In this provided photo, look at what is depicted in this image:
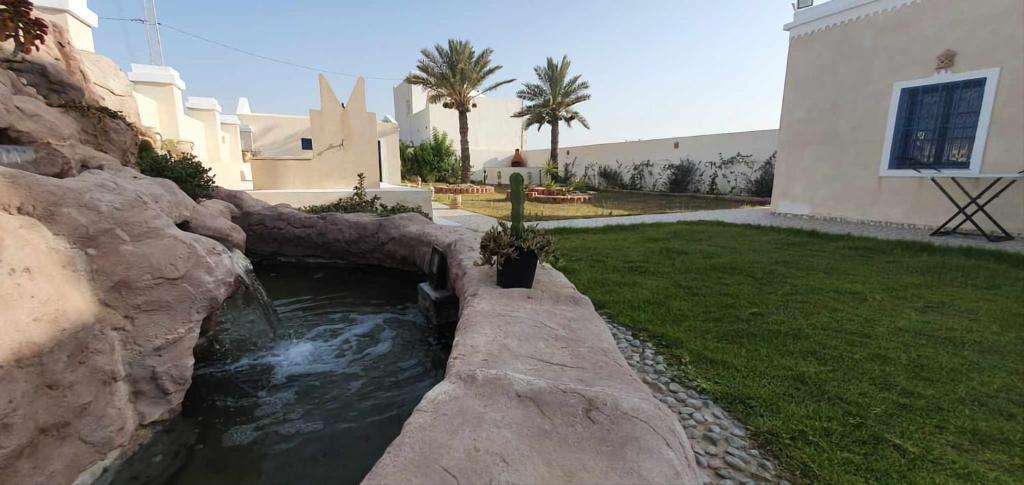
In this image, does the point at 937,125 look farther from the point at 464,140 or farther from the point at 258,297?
the point at 464,140

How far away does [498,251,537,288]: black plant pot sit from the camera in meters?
3.75

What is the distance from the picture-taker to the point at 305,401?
3285 mm

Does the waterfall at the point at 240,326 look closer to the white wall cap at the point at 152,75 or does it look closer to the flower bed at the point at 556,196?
the white wall cap at the point at 152,75

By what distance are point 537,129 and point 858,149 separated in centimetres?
1684

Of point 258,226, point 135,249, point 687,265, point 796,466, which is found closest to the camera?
point 796,466

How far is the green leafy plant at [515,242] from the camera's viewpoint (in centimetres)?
378

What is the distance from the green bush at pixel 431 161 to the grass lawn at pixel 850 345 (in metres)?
20.3

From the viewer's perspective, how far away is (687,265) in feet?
20.2

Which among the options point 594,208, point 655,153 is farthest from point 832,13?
point 655,153

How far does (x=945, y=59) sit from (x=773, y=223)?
163 inches

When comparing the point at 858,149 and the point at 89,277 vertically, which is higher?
the point at 858,149

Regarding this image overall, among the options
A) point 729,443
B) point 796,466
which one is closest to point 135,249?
point 729,443

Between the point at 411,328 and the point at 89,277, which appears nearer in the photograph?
the point at 89,277

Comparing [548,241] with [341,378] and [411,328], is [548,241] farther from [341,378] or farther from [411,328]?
[341,378]
